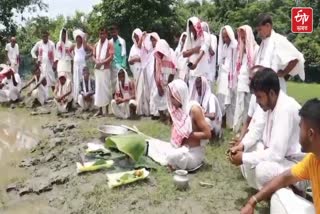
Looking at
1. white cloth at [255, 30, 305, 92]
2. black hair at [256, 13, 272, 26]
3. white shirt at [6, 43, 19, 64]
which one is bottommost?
white cloth at [255, 30, 305, 92]

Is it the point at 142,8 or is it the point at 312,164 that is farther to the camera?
the point at 142,8

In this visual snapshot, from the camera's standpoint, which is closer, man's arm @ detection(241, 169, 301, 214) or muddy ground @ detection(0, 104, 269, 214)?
man's arm @ detection(241, 169, 301, 214)

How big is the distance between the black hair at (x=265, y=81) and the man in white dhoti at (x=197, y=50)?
11.8 feet

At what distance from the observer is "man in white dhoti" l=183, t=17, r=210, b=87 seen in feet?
24.8

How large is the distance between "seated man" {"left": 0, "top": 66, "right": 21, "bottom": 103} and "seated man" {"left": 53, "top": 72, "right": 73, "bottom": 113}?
1759 mm

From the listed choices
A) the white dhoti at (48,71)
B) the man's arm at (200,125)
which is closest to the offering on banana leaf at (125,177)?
the man's arm at (200,125)

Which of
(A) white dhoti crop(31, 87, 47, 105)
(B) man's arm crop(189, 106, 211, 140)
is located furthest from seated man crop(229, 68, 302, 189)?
(A) white dhoti crop(31, 87, 47, 105)

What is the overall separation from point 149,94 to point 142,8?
11.6 metres

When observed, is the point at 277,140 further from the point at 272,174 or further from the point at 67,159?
the point at 67,159

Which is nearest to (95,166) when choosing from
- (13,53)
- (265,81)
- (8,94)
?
(265,81)

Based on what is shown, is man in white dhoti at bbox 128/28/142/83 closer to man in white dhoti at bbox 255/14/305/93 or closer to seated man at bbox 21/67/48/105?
seated man at bbox 21/67/48/105

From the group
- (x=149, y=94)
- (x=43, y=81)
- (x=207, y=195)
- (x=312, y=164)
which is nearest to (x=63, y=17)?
(x=43, y=81)

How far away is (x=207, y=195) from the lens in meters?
4.78

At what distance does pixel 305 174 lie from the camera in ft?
9.93
